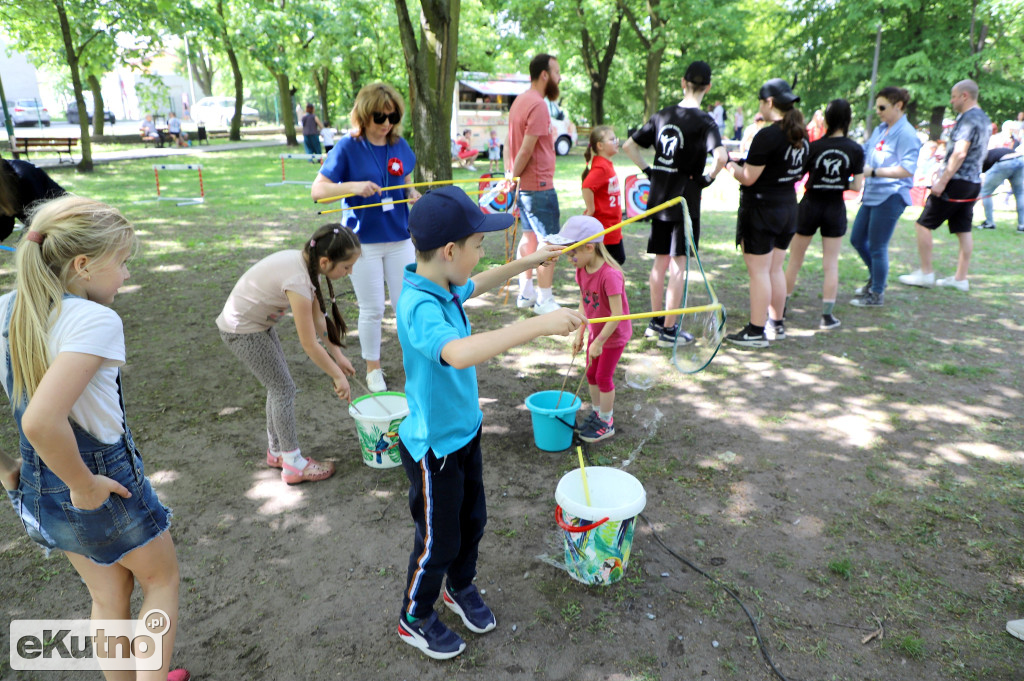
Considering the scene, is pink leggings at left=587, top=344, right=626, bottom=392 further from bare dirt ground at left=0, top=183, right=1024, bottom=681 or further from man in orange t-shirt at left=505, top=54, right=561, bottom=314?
man in orange t-shirt at left=505, top=54, right=561, bottom=314

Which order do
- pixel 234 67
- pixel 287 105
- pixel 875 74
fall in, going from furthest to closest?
pixel 287 105
pixel 234 67
pixel 875 74

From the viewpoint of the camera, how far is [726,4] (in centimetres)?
2305

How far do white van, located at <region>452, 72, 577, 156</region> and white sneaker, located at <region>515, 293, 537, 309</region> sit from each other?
44.0ft

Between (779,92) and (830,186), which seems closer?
(779,92)

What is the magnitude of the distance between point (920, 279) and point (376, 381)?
6.24 metres

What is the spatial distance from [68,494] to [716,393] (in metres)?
3.99

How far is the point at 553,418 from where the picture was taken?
376 centimetres

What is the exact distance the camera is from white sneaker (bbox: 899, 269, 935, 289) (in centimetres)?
729

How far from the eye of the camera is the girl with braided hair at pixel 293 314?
3.12 meters

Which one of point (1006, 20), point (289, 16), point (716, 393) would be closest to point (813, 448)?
point (716, 393)

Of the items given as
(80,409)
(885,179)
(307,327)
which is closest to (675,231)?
(885,179)

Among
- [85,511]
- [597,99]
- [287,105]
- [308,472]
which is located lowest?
[308,472]

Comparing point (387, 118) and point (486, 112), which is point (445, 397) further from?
point (486, 112)

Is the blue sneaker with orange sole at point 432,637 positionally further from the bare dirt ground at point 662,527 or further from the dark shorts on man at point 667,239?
the dark shorts on man at point 667,239
